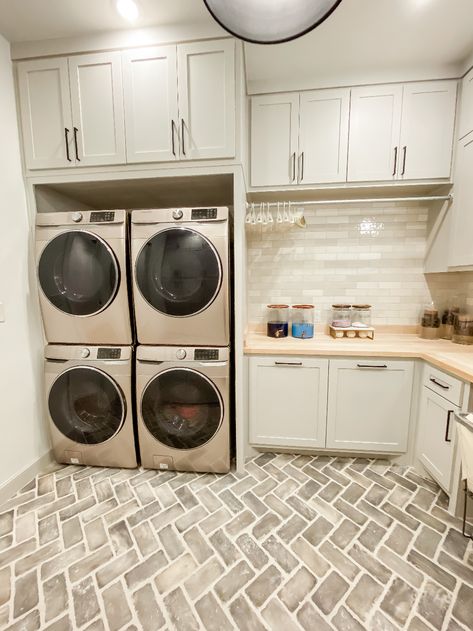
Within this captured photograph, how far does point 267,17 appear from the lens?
0.90 m

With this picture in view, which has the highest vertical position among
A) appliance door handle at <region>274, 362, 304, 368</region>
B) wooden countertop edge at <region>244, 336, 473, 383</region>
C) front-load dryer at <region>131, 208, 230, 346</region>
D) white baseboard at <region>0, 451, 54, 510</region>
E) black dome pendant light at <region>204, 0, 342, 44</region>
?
black dome pendant light at <region>204, 0, 342, 44</region>

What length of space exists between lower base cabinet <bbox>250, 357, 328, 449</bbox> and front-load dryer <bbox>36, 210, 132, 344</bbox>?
3.20 ft

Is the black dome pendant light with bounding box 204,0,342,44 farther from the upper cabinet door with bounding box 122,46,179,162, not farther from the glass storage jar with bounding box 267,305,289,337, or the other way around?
the glass storage jar with bounding box 267,305,289,337

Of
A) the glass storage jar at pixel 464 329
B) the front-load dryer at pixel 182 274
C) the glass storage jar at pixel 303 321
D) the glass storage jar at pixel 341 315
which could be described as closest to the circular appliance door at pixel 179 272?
the front-load dryer at pixel 182 274

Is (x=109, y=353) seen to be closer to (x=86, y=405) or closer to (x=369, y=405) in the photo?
(x=86, y=405)

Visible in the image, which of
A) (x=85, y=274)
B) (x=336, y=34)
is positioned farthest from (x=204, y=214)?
(x=336, y=34)

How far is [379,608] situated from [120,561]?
44.8 inches

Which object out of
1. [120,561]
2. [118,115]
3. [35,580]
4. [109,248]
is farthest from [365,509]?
[118,115]

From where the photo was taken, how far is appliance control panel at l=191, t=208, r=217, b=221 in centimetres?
158

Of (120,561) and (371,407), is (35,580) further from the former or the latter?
(371,407)

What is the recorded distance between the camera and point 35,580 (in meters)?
1.21

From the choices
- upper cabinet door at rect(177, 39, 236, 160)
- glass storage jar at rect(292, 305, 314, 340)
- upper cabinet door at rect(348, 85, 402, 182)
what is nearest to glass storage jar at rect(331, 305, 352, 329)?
glass storage jar at rect(292, 305, 314, 340)

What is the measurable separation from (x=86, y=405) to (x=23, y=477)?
22.4 inches

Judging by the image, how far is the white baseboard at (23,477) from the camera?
1.63m
